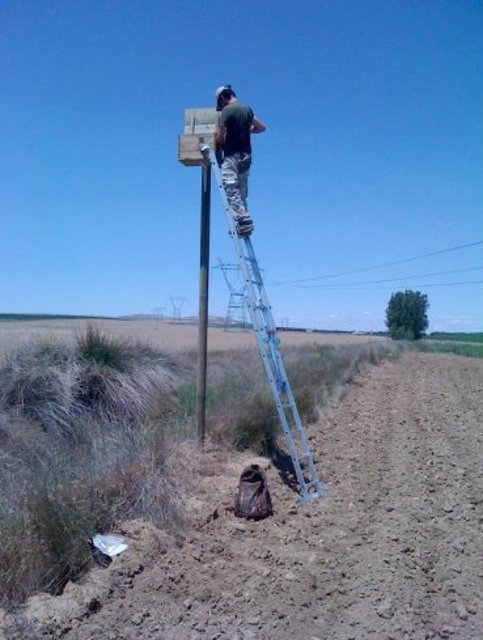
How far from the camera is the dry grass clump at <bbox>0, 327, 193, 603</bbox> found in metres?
5.18

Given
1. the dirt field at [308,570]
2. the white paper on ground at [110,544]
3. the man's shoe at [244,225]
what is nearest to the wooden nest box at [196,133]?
the man's shoe at [244,225]

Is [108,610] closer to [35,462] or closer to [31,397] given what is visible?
[35,462]

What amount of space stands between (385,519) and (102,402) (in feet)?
19.7

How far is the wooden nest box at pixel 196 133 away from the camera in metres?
8.68

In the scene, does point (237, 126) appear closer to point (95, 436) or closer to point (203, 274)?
point (203, 274)

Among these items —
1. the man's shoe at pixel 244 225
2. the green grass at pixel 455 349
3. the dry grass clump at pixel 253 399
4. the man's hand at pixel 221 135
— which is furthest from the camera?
the green grass at pixel 455 349

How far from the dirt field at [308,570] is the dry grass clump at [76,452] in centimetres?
33

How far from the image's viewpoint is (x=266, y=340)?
7.79 m

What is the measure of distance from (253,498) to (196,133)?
484 centimetres

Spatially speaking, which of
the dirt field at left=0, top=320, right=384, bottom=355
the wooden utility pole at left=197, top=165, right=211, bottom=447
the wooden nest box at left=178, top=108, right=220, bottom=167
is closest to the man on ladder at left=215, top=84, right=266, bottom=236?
the wooden nest box at left=178, top=108, right=220, bottom=167

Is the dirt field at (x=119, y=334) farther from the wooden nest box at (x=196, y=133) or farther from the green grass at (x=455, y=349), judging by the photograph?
the green grass at (x=455, y=349)

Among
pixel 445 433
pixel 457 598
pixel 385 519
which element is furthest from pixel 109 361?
pixel 457 598

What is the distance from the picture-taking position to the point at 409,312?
9012 centimetres

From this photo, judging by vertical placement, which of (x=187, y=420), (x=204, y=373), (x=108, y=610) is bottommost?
(x=108, y=610)
